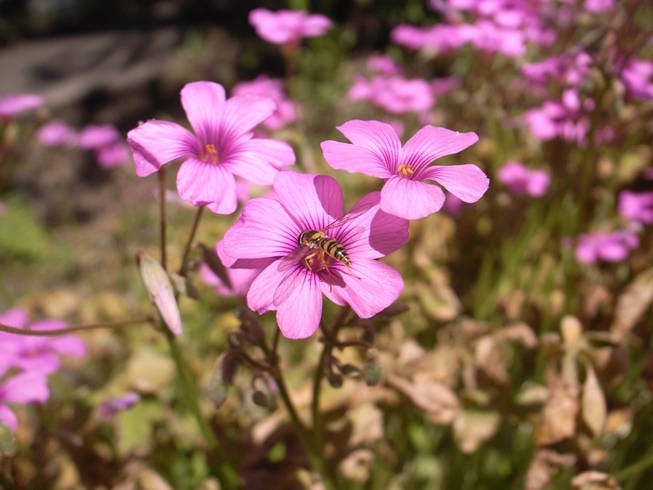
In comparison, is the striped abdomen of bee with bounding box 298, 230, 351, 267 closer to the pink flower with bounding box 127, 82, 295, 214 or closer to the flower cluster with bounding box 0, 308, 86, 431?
the pink flower with bounding box 127, 82, 295, 214

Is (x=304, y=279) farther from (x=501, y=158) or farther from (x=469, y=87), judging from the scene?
(x=501, y=158)

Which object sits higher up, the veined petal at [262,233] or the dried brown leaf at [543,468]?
the veined petal at [262,233]

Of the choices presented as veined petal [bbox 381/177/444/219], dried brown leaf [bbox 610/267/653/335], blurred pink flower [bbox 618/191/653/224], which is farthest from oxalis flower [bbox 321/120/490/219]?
blurred pink flower [bbox 618/191/653/224]

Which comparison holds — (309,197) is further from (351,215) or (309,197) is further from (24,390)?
(24,390)

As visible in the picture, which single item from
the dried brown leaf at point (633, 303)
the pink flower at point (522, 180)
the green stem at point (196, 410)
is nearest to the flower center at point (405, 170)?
the green stem at point (196, 410)

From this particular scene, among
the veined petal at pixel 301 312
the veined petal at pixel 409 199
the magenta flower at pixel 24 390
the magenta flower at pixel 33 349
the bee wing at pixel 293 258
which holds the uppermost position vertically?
the veined petal at pixel 409 199

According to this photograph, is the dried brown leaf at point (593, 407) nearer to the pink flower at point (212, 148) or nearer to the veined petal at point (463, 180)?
the veined petal at point (463, 180)
